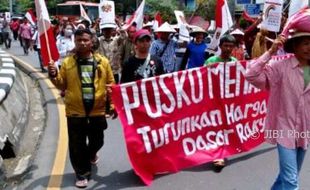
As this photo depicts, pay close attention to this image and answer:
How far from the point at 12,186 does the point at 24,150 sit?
131 cm

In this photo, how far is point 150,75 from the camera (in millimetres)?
5465

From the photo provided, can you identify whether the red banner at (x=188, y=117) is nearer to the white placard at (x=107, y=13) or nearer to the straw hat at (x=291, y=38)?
the straw hat at (x=291, y=38)

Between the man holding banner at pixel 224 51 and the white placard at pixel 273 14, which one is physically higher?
the white placard at pixel 273 14

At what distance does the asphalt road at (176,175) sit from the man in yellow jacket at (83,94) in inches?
11.4

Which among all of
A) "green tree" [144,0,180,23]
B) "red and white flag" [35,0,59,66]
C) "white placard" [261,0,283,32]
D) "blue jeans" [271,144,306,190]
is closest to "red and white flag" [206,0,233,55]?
"white placard" [261,0,283,32]

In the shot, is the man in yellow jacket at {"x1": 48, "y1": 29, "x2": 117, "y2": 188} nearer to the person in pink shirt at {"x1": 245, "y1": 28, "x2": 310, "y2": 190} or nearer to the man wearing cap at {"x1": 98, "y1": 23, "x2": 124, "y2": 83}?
the person in pink shirt at {"x1": 245, "y1": 28, "x2": 310, "y2": 190}

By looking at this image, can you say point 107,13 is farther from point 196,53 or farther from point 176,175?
point 176,175

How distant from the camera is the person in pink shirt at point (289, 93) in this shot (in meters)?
3.62

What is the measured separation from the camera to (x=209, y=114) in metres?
5.63

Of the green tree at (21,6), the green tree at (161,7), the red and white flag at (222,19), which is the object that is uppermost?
the red and white flag at (222,19)

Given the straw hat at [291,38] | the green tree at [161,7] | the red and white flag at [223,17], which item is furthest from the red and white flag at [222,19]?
the green tree at [161,7]

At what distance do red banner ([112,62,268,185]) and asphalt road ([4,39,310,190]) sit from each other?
5.0 inches

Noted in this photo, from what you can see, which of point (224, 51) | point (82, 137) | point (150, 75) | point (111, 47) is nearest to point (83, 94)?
point (82, 137)

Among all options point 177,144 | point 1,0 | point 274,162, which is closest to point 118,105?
point 177,144
